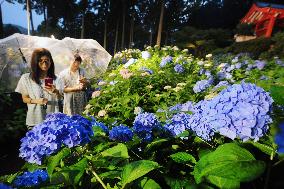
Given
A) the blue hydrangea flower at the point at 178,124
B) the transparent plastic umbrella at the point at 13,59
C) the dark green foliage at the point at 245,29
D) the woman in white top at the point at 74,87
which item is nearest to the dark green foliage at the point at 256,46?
the dark green foliage at the point at 245,29

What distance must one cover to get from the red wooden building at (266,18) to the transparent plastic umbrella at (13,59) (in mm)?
19231

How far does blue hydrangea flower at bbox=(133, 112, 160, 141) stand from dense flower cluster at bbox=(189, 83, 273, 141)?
25.2 inches

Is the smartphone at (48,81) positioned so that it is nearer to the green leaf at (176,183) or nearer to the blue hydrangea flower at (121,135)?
the blue hydrangea flower at (121,135)

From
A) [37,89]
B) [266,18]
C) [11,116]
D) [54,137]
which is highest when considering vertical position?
[266,18]

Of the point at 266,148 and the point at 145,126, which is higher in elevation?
the point at 266,148

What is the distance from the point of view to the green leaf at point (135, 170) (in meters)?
1.23

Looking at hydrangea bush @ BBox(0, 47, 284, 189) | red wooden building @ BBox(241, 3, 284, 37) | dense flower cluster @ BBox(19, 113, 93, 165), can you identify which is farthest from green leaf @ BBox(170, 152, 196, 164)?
red wooden building @ BBox(241, 3, 284, 37)

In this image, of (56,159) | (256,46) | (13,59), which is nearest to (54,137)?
(56,159)

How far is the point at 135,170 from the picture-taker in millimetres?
1260

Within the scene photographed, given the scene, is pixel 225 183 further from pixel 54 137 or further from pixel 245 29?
pixel 245 29

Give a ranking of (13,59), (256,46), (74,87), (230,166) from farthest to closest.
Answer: (256,46) → (13,59) → (74,87) → (230,166)

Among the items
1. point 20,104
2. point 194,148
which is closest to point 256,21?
point 20,104

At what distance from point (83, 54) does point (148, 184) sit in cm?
806

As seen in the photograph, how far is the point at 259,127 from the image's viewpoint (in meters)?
1.20
